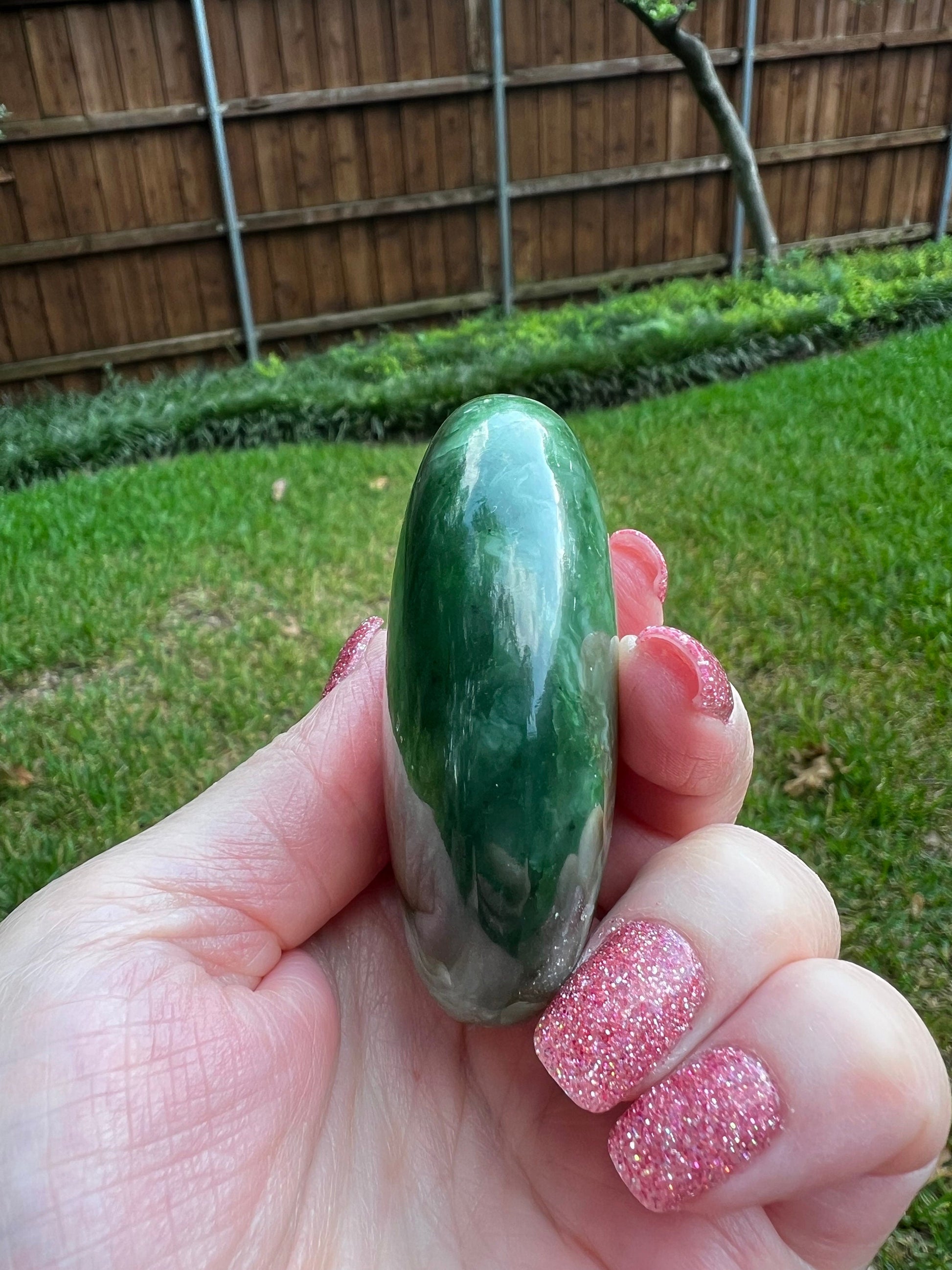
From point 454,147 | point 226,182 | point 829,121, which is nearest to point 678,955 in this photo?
point 226,182

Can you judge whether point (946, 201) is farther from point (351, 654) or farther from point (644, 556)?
point (351, 654)

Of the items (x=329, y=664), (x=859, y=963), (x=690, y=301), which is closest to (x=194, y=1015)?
(x=859, y=963)

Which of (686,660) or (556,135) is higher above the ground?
(686,660)

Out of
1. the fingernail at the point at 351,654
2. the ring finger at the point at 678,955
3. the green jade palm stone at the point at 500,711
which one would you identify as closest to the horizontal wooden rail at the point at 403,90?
the fingernail at the point at 351,654

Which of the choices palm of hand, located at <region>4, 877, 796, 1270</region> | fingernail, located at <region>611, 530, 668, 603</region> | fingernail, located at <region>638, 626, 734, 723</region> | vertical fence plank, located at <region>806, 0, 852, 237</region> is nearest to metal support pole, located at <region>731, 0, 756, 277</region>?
vertical fence plank, located at <region>806, 0, 852, 237</region>

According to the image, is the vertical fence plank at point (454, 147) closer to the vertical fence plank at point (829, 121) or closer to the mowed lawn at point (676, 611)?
the mowed lawn at point (676, 611)

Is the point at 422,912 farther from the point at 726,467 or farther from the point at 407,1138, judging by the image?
the point at 726,467
